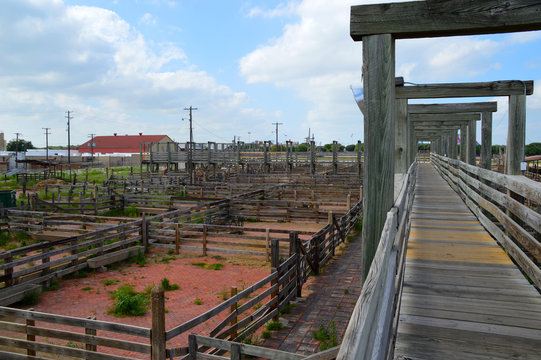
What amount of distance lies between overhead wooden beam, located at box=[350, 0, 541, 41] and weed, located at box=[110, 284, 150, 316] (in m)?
7.92

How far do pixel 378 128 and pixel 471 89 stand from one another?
6.06 m

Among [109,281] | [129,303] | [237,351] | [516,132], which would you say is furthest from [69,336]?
[516,132]

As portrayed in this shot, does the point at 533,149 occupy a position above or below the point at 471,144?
above

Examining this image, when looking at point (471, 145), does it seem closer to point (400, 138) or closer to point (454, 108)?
point (454, 108)

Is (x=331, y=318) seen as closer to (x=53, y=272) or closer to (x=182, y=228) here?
(x=53, y=272)

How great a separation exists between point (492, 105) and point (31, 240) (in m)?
16.7

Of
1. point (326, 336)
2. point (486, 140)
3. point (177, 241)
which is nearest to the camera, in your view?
point (326, 336)

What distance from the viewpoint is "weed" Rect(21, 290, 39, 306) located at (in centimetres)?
970

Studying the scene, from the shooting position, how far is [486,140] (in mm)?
11297

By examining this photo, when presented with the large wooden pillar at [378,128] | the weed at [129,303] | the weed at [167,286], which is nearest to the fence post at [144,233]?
the weed at [167,286]

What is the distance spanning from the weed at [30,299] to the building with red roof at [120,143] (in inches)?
3607

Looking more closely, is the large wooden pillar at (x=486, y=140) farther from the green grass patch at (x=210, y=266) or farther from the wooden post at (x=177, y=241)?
the wooden post at (x=177, y=241)

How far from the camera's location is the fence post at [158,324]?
529cm

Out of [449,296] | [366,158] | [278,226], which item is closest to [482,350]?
[449,296]
